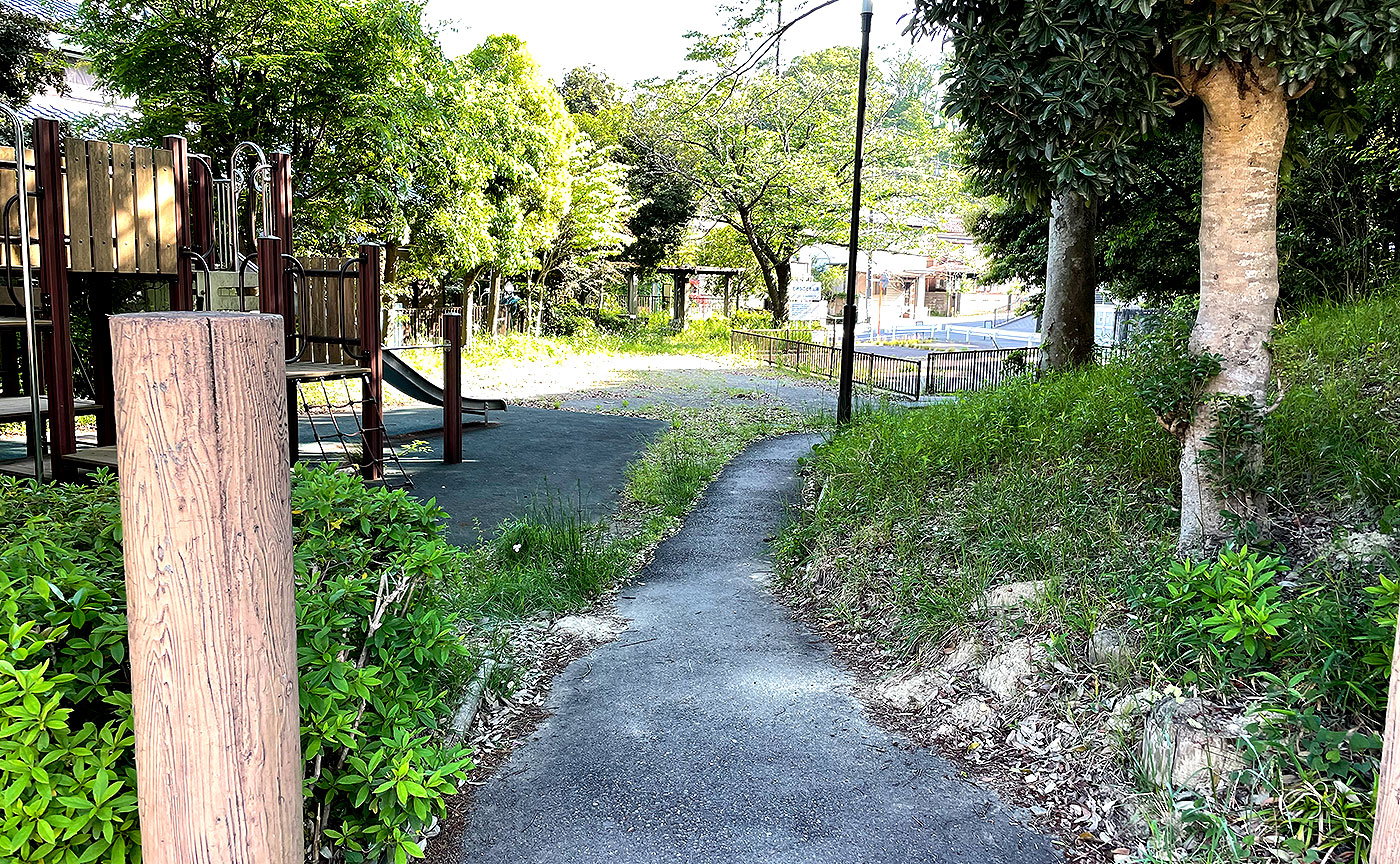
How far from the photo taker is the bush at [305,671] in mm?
1993

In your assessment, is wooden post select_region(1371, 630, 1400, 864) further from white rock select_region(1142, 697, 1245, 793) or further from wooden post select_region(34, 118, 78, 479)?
wooden post select_region(34, 118, 78, 479)

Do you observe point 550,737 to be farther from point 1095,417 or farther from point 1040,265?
point 1040,265

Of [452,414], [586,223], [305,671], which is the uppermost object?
[586,223]

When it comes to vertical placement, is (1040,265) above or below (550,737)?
above

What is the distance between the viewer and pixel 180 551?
1.86 m

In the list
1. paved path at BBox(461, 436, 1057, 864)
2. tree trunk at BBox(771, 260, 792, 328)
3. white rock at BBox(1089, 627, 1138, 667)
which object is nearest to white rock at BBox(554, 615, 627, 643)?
paved path at BBox(461, 436, 1057, 864)

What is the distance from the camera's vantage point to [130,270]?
23.7 ft

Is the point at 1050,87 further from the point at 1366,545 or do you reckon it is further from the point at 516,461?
the point at 516,461

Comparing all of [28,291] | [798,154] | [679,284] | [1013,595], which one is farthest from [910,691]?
[679,284]

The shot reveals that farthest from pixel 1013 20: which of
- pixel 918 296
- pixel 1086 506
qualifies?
pixel 918 296

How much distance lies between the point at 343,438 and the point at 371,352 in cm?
140

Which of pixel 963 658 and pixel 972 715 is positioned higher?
pixel 963 658

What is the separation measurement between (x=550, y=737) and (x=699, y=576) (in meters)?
2.74

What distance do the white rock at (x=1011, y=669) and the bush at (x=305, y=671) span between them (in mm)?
2363
